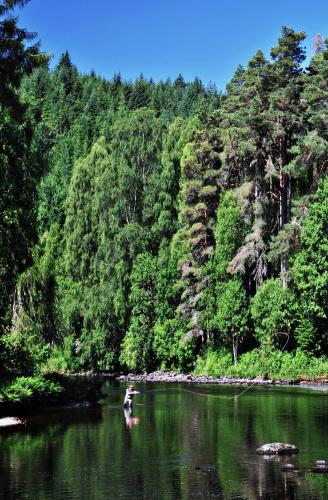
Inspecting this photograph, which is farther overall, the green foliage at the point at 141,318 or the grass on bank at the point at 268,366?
the green foliage at the point at 141,318

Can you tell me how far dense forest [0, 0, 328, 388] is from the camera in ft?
113

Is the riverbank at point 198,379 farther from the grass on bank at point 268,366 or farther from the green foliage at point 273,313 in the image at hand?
the green foliage at point 273,313

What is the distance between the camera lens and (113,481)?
18.6 m

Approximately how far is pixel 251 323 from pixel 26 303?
1098 inches

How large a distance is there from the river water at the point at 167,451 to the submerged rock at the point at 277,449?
26 cm

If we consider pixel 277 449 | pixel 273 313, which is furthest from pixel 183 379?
pixel 277 449

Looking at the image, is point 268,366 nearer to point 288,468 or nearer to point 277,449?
point 277,449

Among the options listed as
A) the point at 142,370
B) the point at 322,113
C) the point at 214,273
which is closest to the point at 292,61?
the point at 322,113

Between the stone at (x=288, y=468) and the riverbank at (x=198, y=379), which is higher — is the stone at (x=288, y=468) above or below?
below

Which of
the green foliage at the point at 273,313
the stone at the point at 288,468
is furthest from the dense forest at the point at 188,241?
the stone at the point at 288,468

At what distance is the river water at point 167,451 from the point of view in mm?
17500

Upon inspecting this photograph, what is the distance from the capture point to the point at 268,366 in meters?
53.9

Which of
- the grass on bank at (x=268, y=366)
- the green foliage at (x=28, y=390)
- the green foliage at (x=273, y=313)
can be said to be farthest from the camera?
the green foliage at (x=273, y=313)

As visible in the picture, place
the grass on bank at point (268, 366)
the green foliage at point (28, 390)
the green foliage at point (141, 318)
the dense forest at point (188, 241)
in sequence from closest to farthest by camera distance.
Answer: the green foliage at point (28, 390)
the dense forest at point (188, 241)
the grass on bank at point (268, 366)
the green foliage at point (141, 318)
